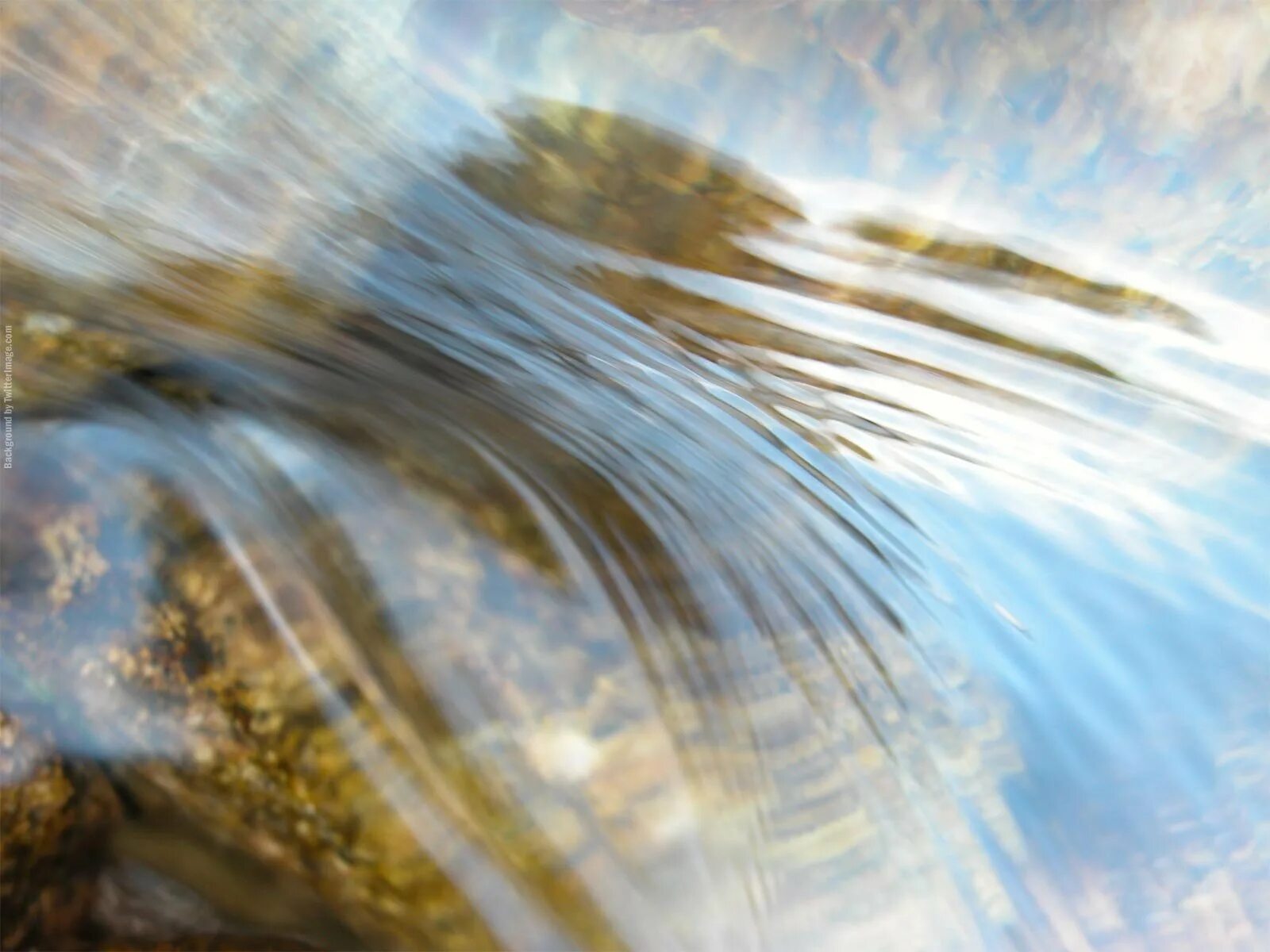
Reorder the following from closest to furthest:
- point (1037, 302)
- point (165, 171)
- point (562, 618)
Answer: point (562, 618) → point (165, 171) → point (1037, 302)

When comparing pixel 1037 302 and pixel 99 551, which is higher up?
pixel 1037 302

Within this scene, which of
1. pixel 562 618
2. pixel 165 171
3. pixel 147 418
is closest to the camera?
pixel 562 618

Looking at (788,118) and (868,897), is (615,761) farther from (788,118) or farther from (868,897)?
(788,118)

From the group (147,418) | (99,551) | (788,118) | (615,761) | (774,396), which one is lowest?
(615,761)

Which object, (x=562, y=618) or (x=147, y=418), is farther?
→ (x=147, y=418)

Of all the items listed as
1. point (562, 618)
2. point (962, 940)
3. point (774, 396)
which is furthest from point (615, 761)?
point (774, 396)

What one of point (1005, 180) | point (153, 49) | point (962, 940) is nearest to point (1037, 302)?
point (1005, 180)

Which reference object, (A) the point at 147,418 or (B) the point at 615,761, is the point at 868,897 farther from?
(A) the point at 147,418
